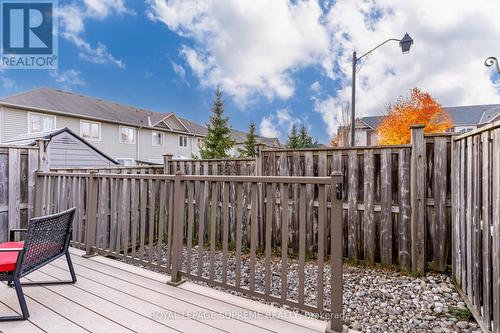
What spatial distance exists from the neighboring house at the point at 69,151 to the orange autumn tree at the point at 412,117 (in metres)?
18.2

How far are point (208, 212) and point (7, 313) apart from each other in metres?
3.25

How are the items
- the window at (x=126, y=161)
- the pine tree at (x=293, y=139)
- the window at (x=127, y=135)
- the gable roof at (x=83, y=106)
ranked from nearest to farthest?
the gable roof at (x=83, y=106) → the window at (x=126, y=161) → the window at (x=127, y=135) → the pine tree at (x=293, y=139)

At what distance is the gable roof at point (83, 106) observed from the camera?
532 inches

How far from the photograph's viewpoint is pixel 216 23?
11.9 m

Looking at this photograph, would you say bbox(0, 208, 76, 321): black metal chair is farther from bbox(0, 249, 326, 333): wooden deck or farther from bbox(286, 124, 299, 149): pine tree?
bbox(286, 124, 299, 149): pine tree

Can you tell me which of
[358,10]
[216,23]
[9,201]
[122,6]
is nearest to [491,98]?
[358,10]

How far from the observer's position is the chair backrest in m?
1.94

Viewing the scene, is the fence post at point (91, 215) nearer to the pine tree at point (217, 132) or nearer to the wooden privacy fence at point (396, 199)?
the wooden privacy fence at point (396, 199)

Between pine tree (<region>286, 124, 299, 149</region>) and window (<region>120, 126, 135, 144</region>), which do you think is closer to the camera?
window (<region>120, 126, 135, 144</region>)

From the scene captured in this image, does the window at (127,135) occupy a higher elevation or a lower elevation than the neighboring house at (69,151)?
higher

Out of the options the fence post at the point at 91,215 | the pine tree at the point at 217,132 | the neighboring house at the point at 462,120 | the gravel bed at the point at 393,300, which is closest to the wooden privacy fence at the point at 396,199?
the gravel bed at the point at 393,300

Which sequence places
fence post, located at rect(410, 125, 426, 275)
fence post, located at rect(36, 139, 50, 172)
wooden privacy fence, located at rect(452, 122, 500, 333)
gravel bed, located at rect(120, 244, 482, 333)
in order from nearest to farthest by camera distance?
wooden privacy fence, located at rect(452, 122, 500, 333)
gravel bed, located at rect(120, 244, 482, 333)
fence post, located at rect(410, 125, 426, 275)
fence post, located at rect(36, 139, 50, 172)

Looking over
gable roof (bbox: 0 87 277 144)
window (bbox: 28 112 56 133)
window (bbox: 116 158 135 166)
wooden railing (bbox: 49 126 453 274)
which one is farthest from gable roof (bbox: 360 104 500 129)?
window (bbox: 28 112 56 133)

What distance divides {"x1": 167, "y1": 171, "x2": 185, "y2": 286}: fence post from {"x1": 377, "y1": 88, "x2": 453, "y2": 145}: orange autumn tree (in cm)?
1948
